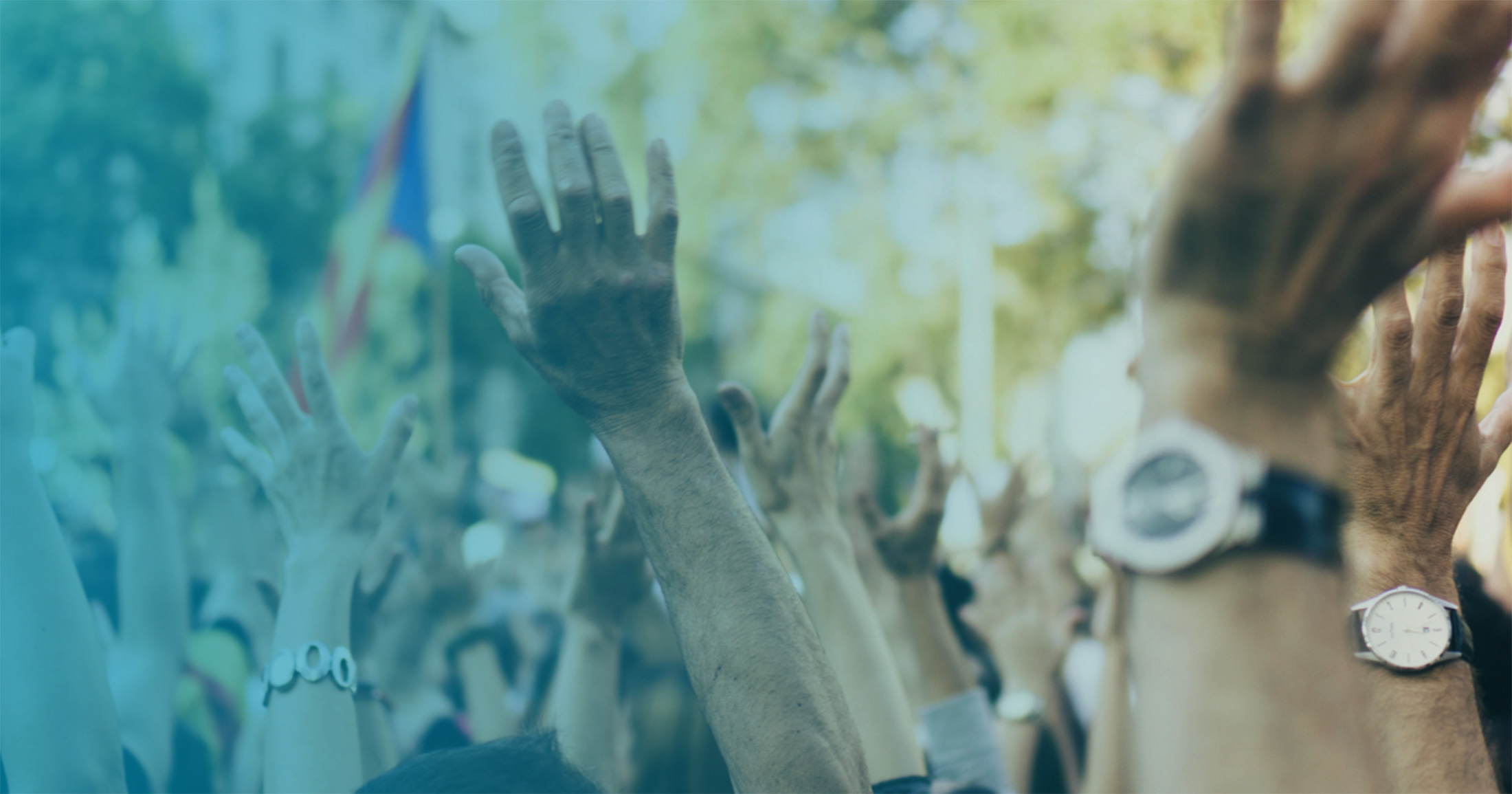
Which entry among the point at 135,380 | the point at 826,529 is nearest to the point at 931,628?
the point at 826,529

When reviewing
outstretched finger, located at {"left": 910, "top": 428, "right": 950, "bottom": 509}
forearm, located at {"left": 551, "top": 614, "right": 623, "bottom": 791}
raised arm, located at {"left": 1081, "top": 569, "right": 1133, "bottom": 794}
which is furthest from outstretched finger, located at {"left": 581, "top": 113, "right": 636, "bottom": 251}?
Result: raised arm, located at {"left": 1081, "top": 569, "right": 1133, "bottom": 794}

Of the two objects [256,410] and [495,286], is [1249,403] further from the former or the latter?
[256,410]

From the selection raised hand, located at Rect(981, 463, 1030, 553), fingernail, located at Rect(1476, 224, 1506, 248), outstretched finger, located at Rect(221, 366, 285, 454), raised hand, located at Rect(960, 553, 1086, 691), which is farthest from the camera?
raised hand, located at Rect(981, 463, 1030, 553)

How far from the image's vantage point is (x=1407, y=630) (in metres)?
1.52

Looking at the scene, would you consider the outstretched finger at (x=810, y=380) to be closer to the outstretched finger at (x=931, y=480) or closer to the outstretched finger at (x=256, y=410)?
the outstretched finger at (x=931, y=480)

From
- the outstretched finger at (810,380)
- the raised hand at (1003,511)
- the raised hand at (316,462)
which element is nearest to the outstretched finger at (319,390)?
the raised hand at (316,462)

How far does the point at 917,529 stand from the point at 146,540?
1.80 metres

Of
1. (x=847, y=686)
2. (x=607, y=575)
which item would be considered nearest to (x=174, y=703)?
(x=607, y=575)

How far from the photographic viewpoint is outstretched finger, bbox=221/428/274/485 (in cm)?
236

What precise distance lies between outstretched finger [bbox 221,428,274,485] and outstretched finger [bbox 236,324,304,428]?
114 mm

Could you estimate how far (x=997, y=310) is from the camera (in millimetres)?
15992

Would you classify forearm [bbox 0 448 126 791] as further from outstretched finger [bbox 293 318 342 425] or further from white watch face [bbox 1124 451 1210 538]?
white watch face [bbox 1124 451 1210 538]

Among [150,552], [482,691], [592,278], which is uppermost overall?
[592,278]

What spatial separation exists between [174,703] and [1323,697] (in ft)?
8.22
